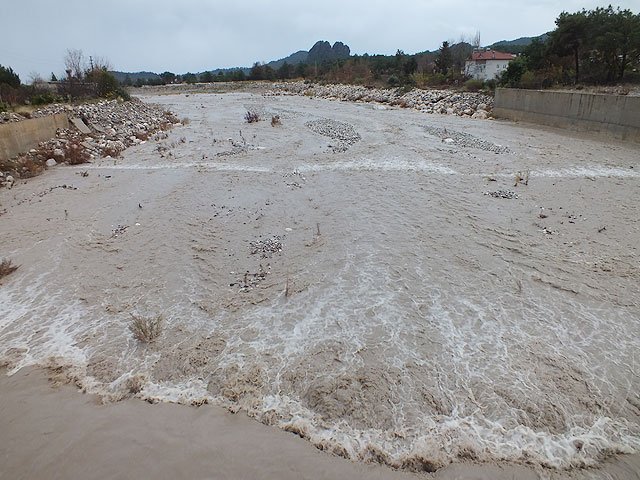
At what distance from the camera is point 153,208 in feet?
31.3

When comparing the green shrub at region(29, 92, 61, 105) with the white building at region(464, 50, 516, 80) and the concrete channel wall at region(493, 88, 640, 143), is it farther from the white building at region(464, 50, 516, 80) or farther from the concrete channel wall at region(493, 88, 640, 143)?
the white building at region(464, 50, 516, 80)

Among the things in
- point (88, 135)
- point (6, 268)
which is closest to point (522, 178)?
point (6, 268)

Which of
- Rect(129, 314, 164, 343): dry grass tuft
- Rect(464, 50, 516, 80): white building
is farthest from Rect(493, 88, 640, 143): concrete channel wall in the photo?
Rect(464, 50, 516, 80): white building

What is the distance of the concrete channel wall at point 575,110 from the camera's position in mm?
15336

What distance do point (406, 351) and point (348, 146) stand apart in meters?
12.3

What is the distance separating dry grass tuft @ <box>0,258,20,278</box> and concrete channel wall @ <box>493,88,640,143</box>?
65.9 ft

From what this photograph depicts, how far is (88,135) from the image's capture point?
55.1ft

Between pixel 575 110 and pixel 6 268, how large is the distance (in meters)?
21.6

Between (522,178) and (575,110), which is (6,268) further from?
(575,110)

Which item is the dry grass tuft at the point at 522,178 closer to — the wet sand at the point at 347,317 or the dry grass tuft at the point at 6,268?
the wet sand at the point at 347,317

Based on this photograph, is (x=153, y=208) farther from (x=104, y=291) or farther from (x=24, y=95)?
(x=24, y=95)

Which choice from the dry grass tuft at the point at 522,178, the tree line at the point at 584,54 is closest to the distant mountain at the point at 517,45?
the tree line at the point at 584,54

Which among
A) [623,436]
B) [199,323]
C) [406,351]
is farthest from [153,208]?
[623,436]

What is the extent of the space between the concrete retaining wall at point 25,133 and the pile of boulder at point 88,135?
8.2 inches
